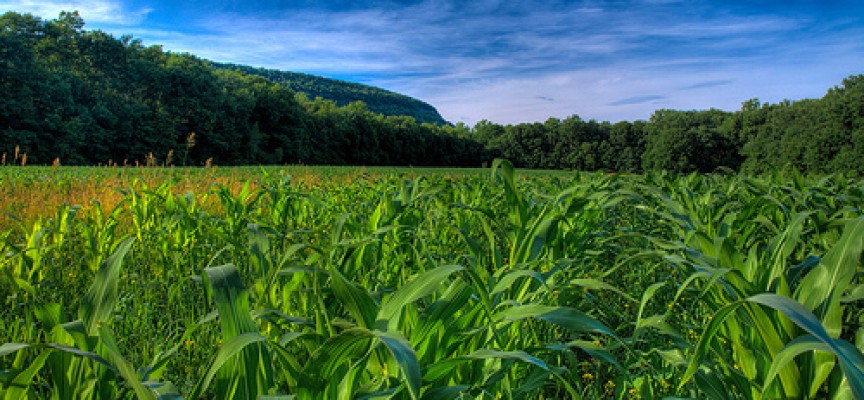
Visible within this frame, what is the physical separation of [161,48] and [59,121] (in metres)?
17.8

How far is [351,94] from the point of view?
119m

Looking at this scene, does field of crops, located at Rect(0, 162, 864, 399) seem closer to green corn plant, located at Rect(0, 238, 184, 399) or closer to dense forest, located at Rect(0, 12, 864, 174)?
green corn plant, located at Rect(0, 238, 184, 399)

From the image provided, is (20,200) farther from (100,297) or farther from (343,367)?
(343,367)

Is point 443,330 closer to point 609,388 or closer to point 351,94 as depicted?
point 609,388

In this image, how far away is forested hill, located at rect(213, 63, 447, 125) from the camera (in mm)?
108750

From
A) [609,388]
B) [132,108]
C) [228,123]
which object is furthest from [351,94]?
[609,388]

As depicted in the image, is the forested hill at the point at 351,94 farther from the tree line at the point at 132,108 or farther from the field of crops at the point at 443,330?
the field of crops at the point at 443,330

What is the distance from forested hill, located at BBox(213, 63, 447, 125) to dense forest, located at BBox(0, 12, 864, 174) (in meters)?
37.9

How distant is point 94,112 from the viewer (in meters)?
35.3

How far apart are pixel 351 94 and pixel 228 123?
75.5m

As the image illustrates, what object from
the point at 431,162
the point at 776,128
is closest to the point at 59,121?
the point at 431,162

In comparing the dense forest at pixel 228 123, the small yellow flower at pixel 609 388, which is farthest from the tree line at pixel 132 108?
the small yellow flower at pixel 609 388

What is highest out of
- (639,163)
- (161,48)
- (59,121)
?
(161,48)

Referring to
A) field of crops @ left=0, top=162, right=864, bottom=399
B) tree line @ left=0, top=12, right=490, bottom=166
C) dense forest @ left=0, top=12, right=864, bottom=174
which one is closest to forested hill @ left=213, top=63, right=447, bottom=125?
dense forest @ left=0, top=12, right=864, bottom=174
